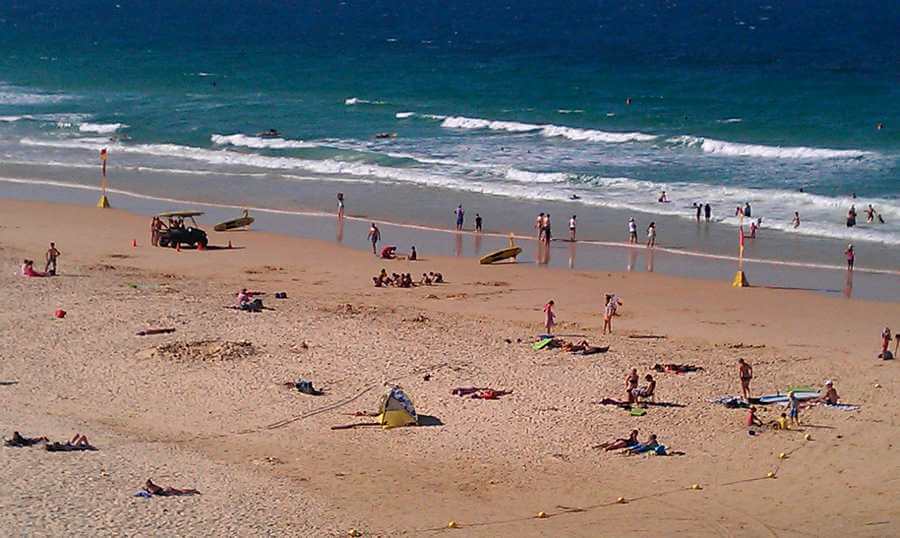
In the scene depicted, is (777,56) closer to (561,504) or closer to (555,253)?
(555,253)

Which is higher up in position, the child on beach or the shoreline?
the shoreline

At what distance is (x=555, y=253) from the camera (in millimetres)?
39125

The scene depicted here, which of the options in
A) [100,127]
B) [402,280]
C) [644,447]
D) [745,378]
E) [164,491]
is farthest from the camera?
[100,127]

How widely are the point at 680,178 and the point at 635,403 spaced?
83.7 ft

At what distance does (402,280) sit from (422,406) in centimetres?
941

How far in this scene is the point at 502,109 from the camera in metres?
67.7

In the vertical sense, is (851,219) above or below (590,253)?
above

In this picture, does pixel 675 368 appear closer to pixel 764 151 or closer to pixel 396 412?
pixel 396 412

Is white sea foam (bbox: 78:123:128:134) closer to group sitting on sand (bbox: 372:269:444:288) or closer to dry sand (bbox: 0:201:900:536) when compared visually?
dry sand (bbox: 0:201:900:536)

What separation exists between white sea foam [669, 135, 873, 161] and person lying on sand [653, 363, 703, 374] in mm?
27925

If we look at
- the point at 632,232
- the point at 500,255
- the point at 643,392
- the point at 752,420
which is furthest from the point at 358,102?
the point at 752,420

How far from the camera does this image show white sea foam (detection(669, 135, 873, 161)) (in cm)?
5416

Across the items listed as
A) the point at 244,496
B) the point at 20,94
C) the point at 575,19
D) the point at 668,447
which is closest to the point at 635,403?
the point at 668,447

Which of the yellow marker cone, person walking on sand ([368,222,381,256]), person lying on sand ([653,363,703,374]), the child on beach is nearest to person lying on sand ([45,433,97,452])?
person lying on sand ([653,363,703,374])
